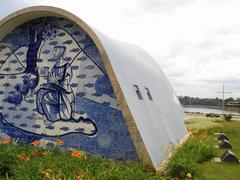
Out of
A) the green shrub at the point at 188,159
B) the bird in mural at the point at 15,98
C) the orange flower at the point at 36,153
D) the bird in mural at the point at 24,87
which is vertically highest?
the bird in mural at the point at 24,87

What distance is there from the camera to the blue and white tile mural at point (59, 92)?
9.48m

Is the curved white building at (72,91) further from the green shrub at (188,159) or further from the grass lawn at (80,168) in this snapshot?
the grass lawn at (80,168)

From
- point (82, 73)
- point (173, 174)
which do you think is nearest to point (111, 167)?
point (173, 174)

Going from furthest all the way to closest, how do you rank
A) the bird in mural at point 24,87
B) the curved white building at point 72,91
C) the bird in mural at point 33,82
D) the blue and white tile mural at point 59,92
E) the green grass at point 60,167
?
1. the bird in mural at point 24,87
2. the bird in mural at point 33,82
3. the blue and white tile mural at point 59,92
4. the curved white building at point 72,91
5. the green grass at point 60,167

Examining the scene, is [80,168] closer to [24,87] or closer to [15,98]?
[24,87]

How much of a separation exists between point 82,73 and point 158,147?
305 centimetres

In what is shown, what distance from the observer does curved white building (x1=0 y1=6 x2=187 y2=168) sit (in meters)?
9.17

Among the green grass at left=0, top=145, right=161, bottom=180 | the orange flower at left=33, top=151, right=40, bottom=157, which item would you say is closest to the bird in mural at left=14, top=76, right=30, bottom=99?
the green grass at left=0, top=145, right=161, bottom=180

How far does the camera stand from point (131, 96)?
31.4 ft

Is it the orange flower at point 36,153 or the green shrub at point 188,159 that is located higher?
the orange flower at point 36,153

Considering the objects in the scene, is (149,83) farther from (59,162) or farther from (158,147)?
(59,162)

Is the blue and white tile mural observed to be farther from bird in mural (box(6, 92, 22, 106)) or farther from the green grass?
the green grass

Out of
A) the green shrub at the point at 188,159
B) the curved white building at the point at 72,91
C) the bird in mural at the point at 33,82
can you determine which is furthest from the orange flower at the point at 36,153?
the green shrub at the point at 188,159

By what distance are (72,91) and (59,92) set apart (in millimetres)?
451
